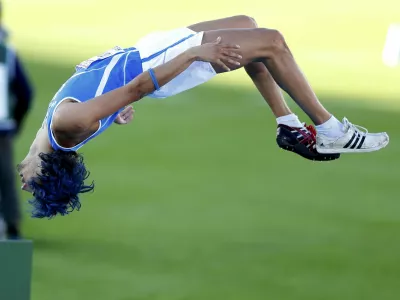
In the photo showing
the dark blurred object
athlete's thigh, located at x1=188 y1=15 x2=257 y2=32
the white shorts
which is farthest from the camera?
the dark blurred object

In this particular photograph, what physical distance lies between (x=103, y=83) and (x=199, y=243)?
27.8 ft

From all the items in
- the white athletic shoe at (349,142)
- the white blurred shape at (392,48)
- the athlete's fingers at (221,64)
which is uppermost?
the athlete's fingers at (221,64)

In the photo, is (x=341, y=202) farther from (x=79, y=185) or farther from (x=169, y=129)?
(x=79, y=185)

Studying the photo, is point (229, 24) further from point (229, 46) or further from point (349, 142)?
point (349, 142)

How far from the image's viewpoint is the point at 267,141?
2053 centimetres

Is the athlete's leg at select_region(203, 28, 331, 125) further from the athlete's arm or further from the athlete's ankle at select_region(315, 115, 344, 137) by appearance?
the athlete's ankle at select_region(315, 115, 344, 137)

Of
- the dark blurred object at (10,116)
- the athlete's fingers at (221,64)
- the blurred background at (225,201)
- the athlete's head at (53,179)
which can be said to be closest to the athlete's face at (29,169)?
the athlete's head at (53,179)

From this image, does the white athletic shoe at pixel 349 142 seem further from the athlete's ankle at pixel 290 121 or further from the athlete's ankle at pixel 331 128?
the athlete's ankle at pixel 290 121

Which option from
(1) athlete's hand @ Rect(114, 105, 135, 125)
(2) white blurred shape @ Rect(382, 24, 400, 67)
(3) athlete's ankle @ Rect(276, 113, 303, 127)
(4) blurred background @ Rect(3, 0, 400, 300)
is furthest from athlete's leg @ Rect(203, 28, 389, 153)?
(2) white blurred shape @ Rect(382, 24, 400, 67)

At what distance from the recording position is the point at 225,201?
17.5 metres

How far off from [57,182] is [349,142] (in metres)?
1.95

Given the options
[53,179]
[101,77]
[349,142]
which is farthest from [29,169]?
[349,142]

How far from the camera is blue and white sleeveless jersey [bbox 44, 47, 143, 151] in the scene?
7.49m

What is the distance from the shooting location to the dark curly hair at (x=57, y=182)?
7.86m
